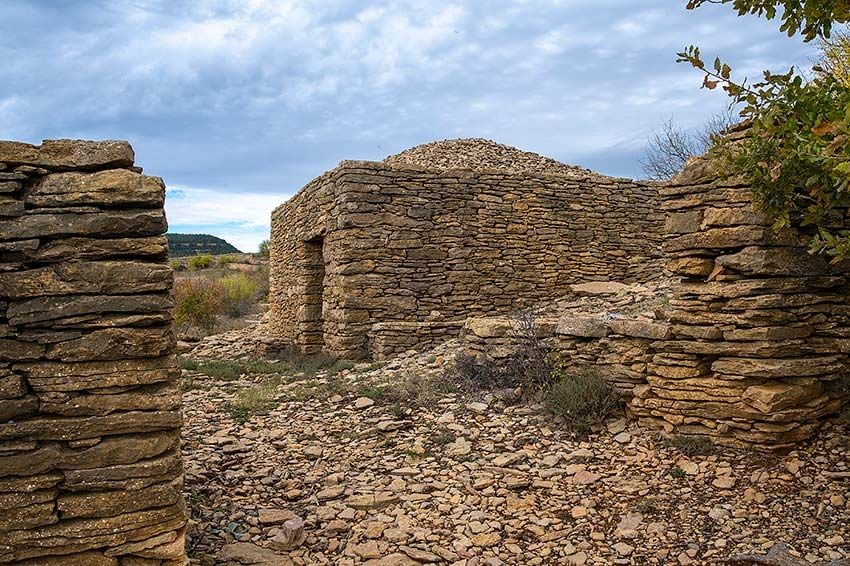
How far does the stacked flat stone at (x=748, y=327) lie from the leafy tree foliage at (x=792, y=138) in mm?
305

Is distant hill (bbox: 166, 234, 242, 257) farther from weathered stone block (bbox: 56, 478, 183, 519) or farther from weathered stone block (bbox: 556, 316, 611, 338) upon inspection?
weathered stone block (bbox: 56, 478, 183, 519)

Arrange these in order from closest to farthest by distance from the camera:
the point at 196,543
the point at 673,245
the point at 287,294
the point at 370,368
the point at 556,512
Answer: the point at 196,543
the point at 556,512
the point at 673,245
the point at 370,368
the point at 287,294

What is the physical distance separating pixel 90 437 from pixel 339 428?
142 inches

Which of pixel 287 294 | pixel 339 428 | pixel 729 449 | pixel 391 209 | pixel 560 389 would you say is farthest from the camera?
pixel 287 294

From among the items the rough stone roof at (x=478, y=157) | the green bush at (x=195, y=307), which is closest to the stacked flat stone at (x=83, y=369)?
the rough stone roof at (x=478, y=157)

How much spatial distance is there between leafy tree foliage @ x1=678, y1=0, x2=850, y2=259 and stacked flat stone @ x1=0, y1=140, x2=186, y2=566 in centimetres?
345

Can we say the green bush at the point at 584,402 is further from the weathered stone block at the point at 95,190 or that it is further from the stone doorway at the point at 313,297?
the stone doorway at the point at 313,297

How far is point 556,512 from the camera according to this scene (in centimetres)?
461

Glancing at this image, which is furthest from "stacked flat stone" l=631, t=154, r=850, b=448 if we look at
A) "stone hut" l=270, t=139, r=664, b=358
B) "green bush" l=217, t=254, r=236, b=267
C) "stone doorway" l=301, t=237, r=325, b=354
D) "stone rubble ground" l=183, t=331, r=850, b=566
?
"green bush" l=217, t=254, r=236, b=267

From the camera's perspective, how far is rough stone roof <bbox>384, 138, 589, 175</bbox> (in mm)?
12906

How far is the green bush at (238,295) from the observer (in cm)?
1942

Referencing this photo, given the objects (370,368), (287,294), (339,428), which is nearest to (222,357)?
(287,294)

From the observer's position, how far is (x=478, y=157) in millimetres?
13336

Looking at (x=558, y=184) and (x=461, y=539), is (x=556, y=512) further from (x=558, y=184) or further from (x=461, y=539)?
(x=558, y=184)
